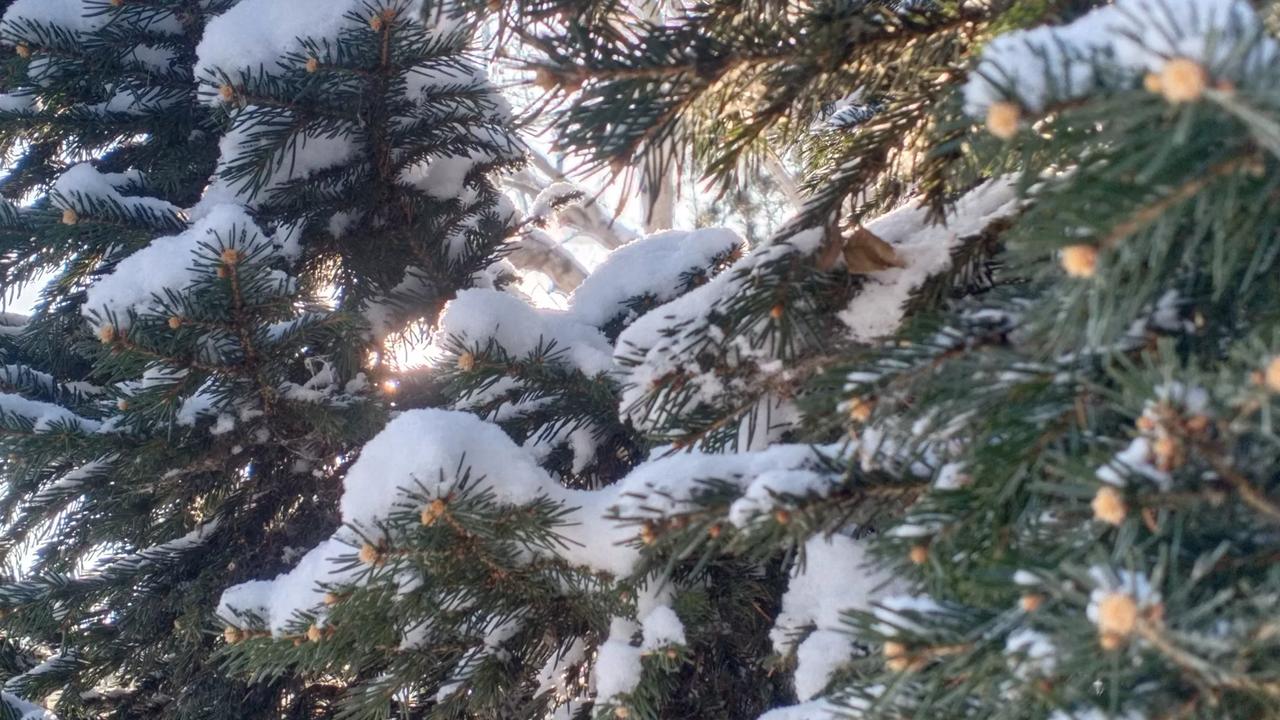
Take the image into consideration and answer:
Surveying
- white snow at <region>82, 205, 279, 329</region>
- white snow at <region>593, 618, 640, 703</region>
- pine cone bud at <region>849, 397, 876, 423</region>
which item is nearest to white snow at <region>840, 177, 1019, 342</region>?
pine cone bud at <region>849, 397, 876, 423</region>

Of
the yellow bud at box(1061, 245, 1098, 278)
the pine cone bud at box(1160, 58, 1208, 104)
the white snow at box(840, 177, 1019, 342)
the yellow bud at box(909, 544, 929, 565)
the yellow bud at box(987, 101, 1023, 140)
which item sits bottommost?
the yellow bud at box(909, 544, 929, 565)

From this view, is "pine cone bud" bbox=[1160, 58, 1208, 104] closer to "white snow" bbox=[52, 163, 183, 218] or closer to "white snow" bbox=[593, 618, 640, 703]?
"white snow" bbox=[593, 618, 640, 703]

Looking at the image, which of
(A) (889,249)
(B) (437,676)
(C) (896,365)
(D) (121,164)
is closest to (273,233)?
(D) (121,164)

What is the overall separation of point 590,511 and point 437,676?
0.49 metres

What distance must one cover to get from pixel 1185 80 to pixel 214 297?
1.69 meters

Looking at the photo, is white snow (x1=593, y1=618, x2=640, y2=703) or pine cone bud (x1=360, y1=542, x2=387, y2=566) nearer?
pine cone bud (x1=360, y1=542, x2=387, y2=566)

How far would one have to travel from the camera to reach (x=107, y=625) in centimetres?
240

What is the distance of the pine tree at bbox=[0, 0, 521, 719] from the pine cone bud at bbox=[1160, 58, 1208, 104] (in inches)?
63.1

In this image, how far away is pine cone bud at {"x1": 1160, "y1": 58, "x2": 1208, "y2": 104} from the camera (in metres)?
0.51

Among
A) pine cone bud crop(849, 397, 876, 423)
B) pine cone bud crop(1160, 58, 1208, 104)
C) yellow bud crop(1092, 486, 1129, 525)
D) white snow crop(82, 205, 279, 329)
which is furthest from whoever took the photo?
white snow crop(82, 205, 279, 329)

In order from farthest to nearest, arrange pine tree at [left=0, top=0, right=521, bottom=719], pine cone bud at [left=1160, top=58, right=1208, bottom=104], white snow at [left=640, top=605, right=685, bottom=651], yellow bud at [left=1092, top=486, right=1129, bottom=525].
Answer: pine tree at [left=0, top=0, right=521, bottom=719] < white snow at [left=640, top=605, right=685, bottom=651] < yellow bud at [left=1092, top=486, right=1129, bottom=525] < pine cone bud at [left=1160, top=58, right=1208, bottom=104]

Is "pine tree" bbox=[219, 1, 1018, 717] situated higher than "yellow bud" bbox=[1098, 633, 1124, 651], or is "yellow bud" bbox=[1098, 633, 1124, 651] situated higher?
"pine tree" bbox=[219, 1, 1018, 717]

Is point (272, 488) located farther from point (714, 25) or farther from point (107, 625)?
point (714, 25)

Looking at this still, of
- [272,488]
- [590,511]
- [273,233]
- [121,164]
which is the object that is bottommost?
[590,511]
